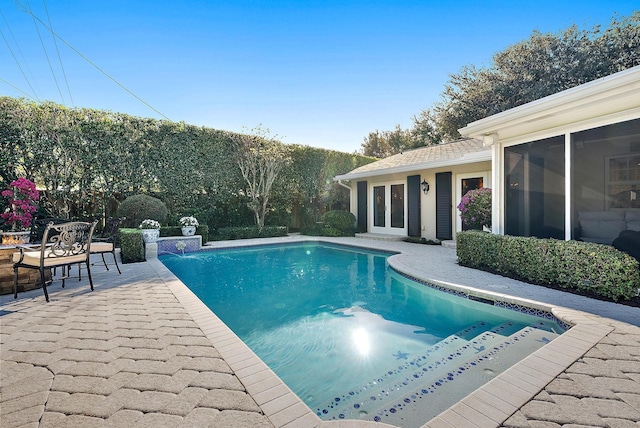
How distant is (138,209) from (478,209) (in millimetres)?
10437

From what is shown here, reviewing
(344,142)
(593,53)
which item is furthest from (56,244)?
(593,53)

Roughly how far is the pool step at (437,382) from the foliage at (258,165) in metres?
11.1

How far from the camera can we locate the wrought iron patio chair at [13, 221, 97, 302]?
4082 mm

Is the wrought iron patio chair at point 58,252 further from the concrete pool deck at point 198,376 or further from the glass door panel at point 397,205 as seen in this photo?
the glass door panel at point 397,205

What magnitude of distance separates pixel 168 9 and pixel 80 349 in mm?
9711

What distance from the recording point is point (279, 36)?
31.6ft

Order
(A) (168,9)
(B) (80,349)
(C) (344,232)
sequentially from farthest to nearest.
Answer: (C) (344,232) < (A) (168,9) < (B) (80,349)

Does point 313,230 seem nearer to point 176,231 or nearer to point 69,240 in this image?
point 176,231

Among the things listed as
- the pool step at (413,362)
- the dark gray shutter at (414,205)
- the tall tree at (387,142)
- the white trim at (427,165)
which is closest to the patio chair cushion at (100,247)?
the pool step at (413,362)

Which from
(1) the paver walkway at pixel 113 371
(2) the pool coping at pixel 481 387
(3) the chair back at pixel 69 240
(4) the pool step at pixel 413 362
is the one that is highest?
(3) the chair back at pixel 69 240

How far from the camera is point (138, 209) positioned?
33.0 feet

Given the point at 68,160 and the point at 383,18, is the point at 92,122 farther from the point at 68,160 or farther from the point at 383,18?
the point at 383,18

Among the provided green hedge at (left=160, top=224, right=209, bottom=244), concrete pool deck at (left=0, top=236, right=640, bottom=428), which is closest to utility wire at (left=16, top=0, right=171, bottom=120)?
green hedge at (left=160, top=224, right=209, bottom=244)

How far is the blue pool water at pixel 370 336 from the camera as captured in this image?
2.50 m
